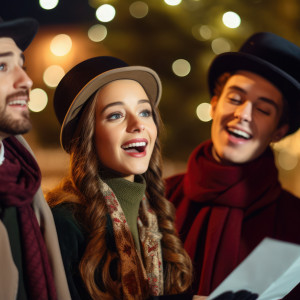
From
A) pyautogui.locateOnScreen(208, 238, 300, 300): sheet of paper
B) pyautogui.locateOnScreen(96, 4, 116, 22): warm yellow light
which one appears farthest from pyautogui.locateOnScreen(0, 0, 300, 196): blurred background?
pyautogui.locateOnScreen(208, 238, 300, 300): sheet of paper

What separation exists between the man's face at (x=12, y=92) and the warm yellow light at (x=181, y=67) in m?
0.63

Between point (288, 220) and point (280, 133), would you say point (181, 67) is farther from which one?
point (288, 220)

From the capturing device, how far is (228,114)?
1.48m

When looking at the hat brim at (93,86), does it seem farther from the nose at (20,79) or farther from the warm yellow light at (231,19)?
the warm yellow light at (231,19)

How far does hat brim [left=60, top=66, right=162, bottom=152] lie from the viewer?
118 cm

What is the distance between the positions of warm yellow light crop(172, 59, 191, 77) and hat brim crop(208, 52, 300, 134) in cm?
10

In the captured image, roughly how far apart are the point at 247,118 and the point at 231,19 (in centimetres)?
40

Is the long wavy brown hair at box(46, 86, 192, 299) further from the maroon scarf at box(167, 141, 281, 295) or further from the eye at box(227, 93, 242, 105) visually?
the eye at box(227, 93, 242, 105)

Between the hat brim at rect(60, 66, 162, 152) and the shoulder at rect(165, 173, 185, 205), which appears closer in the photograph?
the hat brim at rect(60, 66, 162, 152)

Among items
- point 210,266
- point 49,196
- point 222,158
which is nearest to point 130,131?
point 49,196

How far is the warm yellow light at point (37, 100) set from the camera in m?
1.25

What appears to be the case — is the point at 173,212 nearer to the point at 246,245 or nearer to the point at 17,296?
the point at 246,245

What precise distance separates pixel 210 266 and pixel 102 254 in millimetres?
406

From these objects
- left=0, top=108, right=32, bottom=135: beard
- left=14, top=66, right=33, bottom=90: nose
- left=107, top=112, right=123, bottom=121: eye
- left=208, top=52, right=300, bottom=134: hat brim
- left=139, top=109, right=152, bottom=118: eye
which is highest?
left=208, top=52, right=300, bottom=134: hat brim
